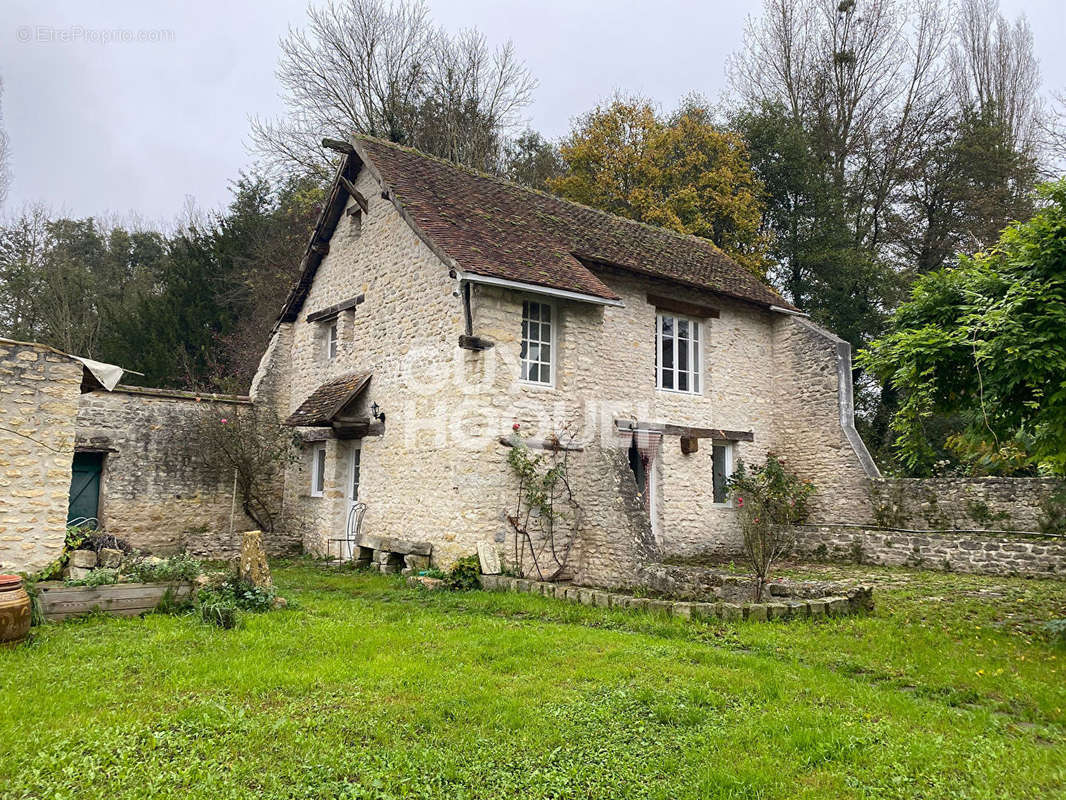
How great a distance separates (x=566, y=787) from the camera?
141 inches

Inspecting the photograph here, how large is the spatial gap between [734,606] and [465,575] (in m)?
4.06

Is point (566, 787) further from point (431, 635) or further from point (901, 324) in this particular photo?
point (901, 324)

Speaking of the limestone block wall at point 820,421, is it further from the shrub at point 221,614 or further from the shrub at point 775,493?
the shrub at point 221,614

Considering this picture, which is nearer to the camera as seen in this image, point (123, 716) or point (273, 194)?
point (123, 716)

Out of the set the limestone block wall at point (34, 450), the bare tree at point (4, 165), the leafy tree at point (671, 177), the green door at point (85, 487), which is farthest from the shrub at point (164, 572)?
the bare tree at point (4, 165)

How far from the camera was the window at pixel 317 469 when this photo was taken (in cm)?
1483

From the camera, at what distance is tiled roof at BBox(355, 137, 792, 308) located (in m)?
11.2

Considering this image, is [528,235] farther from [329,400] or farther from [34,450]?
[34,450]

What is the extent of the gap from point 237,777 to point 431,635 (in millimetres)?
3202

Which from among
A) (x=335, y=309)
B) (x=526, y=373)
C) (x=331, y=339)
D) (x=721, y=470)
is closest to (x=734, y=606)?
(x=526, y=373)

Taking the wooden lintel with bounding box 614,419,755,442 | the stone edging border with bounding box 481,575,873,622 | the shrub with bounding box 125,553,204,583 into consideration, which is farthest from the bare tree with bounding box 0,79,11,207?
the stone edging border with bounding box 481,575,873,622

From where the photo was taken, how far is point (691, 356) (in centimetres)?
1470

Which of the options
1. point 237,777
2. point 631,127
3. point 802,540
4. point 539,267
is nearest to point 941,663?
point 237,777

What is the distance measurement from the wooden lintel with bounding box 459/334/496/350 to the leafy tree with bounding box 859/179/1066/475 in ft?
17.6
